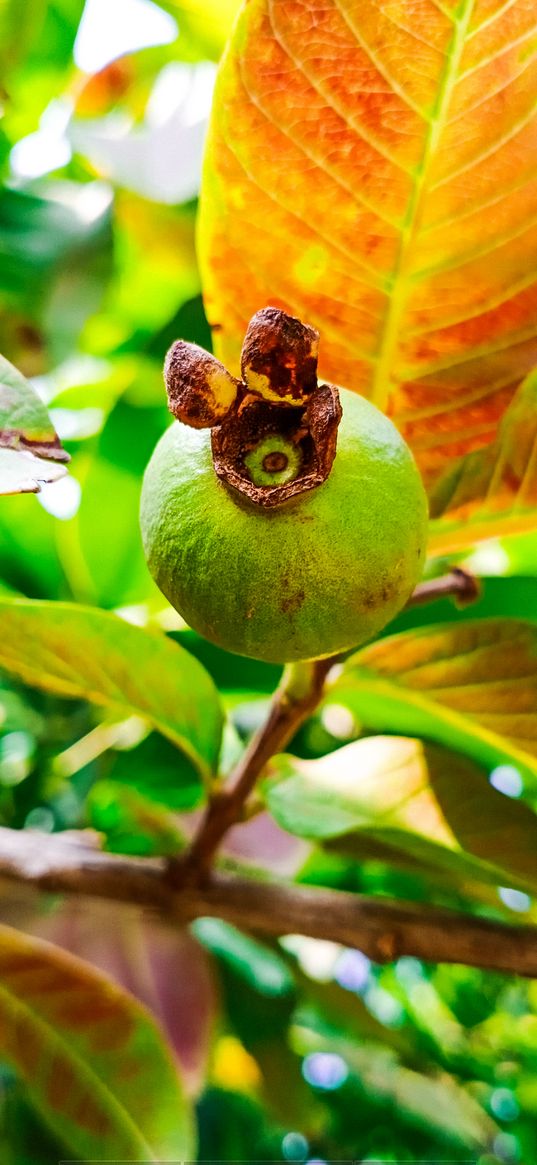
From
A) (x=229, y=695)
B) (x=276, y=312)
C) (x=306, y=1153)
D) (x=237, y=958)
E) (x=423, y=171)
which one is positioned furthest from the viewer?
(x=306, y=1153)

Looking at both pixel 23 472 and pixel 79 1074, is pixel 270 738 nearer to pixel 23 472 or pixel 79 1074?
pixel 23 472

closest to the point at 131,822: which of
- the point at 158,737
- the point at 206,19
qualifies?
the point at 158,737

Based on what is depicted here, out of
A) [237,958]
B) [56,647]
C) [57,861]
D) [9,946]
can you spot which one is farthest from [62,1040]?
[56,647]

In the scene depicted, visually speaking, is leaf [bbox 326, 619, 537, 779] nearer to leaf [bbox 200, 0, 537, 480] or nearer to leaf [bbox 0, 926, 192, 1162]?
leaf [bbox 200, 0, 537, 480]

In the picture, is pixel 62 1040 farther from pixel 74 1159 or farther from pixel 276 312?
pixel 276 312

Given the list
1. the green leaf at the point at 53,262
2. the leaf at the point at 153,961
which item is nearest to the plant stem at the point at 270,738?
the leaf at the point at 153,961

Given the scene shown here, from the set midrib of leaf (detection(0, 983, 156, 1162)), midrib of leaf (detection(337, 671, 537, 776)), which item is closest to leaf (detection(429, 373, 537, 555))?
midrib of leaf (detection(337, 671, 537, 776))
